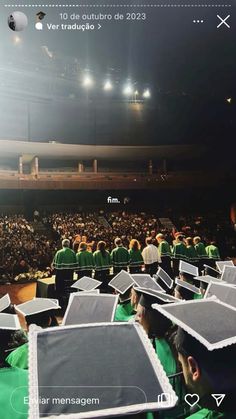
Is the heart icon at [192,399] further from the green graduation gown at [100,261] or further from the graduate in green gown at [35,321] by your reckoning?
the green graduation gown at [100,261]

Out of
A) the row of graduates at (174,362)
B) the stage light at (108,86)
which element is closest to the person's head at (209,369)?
the row of graduates at (174,362)

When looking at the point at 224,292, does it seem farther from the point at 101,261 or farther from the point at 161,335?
the point at 101,261

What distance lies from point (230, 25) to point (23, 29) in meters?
1.29

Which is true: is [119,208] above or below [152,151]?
below

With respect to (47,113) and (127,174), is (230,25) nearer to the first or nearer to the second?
(127,174)

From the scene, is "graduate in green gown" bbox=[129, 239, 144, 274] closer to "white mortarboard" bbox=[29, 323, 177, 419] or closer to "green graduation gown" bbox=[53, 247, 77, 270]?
"green graduation gown" bbox=[53, 247, 77, 270]

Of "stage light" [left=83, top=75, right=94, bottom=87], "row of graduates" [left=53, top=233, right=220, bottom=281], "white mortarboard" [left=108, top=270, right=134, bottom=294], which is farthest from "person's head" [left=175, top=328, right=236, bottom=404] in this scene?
"stage light" [left=83, top=75, right=94, bottom=87]

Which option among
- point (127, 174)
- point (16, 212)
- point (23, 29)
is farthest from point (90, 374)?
→ point (127, 174)

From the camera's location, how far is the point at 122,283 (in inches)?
102

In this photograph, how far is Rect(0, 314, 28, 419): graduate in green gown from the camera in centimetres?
114

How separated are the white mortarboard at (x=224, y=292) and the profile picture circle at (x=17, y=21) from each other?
1.93m

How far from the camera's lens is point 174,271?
5.45 meters

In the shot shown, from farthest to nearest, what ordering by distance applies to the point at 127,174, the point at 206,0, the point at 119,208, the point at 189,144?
the point at 127,174 → the point at 119,208 → the point at 189,144 → the point at 206,0

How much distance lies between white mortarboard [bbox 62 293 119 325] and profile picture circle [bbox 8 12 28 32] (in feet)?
5.39
